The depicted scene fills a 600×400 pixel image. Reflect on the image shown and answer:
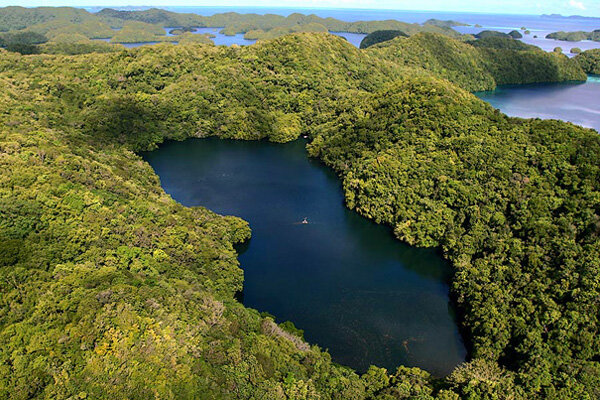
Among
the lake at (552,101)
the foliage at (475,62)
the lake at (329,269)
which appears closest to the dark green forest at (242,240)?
the lake at (329,269)

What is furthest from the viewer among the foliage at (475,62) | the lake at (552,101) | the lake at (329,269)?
the foliage at (475,62)

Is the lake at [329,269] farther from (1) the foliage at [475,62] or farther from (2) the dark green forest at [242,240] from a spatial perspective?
(1) the foliage at [475,62]

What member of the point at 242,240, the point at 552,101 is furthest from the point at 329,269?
the point at 552,101

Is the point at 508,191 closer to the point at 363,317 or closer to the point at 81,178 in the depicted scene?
the point at 363,317

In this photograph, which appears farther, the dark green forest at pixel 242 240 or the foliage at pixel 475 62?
the foliage at pixel 475 62

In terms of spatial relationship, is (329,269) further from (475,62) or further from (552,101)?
(475,62)

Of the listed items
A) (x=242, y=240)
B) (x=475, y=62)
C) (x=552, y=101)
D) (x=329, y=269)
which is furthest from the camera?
(x=475, y=62)
